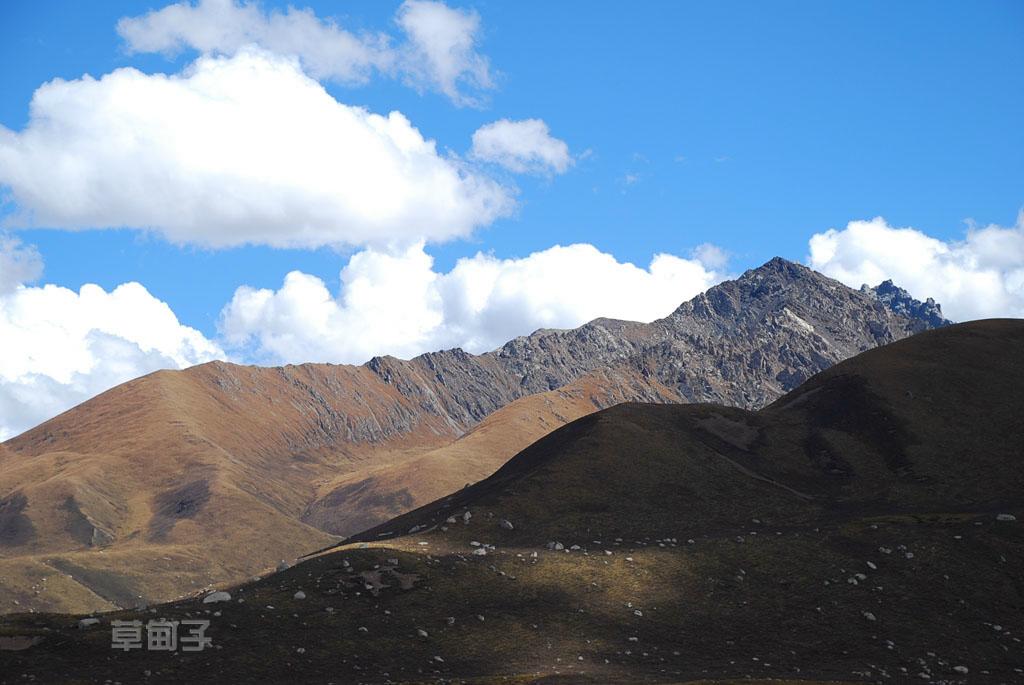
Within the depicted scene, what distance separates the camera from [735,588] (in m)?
93.0

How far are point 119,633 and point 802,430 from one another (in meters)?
103

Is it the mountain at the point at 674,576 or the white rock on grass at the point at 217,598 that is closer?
the mountain at the point at 674,576

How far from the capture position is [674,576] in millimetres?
94688

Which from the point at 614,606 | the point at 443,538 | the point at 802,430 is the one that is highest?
the point at 802,430

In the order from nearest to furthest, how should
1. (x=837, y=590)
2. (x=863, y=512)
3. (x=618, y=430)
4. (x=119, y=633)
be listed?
(x=119, y=633) → (x=837, y=590) → (x=863, y=512) → (x=618, y=430)

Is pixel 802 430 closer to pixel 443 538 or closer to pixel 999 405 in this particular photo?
pixel 999 405

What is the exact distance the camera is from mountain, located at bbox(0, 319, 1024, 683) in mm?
75875

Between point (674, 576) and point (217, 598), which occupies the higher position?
point (217, 598)

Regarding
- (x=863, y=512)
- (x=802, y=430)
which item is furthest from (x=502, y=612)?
(x=802, y=430)

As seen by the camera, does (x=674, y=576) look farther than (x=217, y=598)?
Yes

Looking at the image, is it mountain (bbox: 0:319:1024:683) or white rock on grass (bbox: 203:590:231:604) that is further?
white rock on grass (bbox: 203:590:231:604)

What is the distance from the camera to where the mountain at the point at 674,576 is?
249ft

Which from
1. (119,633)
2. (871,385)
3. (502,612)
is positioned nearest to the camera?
(119,633)

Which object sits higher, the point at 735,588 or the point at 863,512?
the point at 863,512
